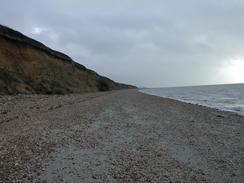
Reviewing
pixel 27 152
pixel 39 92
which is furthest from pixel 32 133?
pixel 39 92

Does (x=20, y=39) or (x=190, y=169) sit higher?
(x=20, y=39)

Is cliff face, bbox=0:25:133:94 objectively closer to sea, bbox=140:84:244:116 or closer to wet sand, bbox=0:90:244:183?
sea, bbox=140:84:244:116

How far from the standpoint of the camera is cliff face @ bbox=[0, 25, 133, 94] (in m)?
36.8

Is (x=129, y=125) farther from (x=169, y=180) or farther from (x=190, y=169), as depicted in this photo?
(x=169, y=180)

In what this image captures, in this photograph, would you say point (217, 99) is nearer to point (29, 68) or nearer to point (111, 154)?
point (29, 68)

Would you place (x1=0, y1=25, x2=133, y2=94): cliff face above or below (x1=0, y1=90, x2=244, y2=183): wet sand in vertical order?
above

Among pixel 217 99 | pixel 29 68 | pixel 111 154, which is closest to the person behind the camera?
pixel 111 154

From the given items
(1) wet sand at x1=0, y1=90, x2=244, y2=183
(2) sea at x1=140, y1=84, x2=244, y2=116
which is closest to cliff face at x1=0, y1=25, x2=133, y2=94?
(2) sea at x1=140, y1=84, x2=244, y2=116

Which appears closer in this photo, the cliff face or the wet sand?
the wet sand

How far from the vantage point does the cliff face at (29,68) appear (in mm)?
36800

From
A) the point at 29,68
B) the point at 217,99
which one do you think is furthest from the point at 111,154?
the point at 217,99

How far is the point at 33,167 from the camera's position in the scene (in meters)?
8.02

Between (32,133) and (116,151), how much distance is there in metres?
3.68

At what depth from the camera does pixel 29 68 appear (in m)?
42.2
